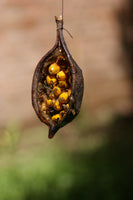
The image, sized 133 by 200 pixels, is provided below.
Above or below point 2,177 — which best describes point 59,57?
above

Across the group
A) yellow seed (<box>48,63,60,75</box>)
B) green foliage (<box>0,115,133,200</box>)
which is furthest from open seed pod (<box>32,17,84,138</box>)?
green foliage (<box>0,115,133,200</box>)

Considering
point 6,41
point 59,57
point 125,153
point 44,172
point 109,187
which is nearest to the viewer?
point 59,57

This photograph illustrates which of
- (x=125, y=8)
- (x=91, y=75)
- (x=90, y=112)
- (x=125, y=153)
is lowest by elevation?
(x=125, y=153)

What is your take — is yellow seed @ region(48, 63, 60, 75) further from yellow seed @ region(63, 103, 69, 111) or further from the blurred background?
the blurred background

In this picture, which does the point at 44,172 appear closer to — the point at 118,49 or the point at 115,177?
the point at 115,177

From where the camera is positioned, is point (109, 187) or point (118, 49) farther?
point (118, 49)

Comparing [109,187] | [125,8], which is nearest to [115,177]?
[109,187]

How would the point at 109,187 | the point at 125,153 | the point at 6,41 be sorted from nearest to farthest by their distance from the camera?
1. the point at 109,187
2. the point at 6,41
3. the point at 125,153

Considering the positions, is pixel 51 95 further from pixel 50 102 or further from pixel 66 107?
pixel 66 107
